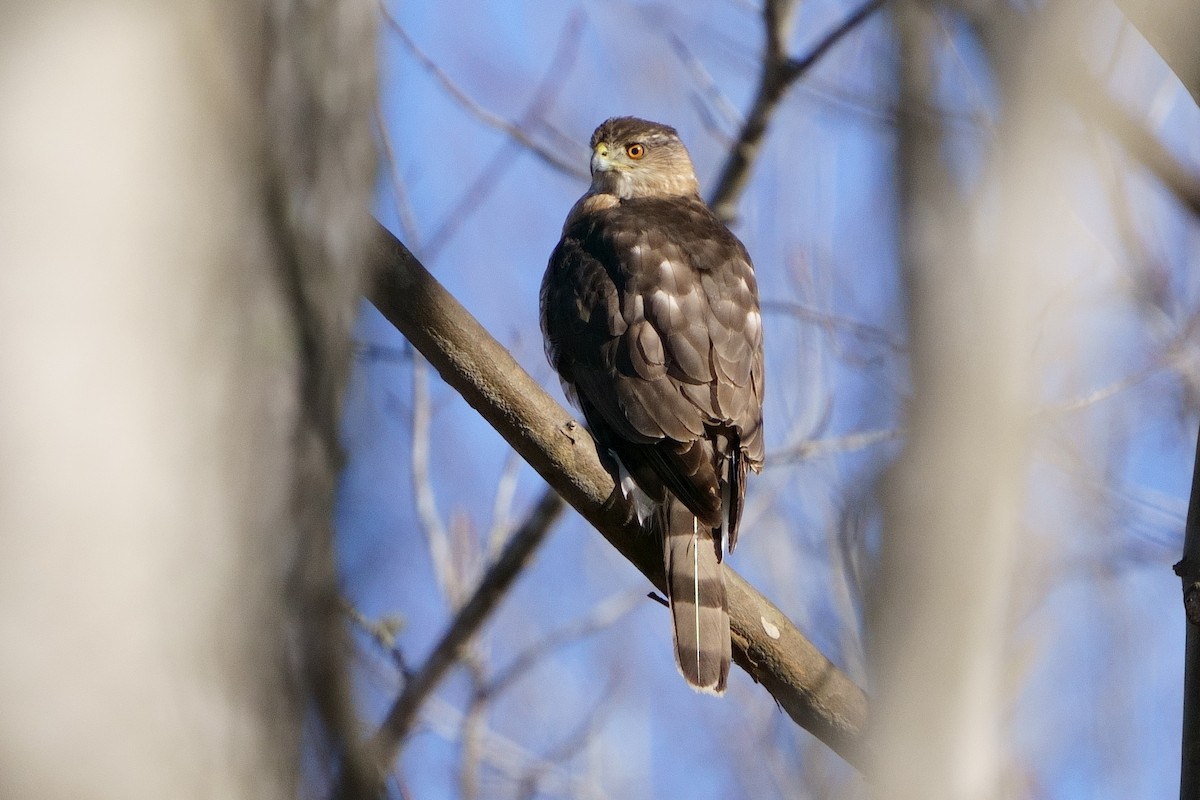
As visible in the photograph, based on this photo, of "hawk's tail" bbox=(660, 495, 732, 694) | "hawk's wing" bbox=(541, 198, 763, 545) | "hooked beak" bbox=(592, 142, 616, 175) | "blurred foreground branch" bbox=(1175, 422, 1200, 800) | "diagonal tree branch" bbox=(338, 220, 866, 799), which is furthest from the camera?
"hooked beak" bbox=(592, 142, 616, 175)

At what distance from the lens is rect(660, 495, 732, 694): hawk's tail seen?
12.4 ft

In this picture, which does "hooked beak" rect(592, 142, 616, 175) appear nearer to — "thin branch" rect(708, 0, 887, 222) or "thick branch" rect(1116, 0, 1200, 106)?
"thin branch" rect(708, 0, 887, 222)

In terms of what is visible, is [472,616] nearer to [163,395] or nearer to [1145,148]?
[1145,148]

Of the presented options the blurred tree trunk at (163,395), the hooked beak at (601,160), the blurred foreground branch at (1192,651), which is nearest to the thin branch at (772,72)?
the hooked beak at (601,160)

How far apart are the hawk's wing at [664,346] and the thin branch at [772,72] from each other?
526 mm

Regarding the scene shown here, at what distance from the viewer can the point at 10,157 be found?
1108 mm

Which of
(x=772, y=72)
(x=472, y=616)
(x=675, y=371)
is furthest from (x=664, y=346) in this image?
(x=772, y=72)

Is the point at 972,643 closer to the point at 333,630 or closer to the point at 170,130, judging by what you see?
the point at 333,630

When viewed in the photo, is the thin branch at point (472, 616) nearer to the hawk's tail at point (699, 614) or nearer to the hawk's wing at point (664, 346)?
the hawk's wing at point (664, 346)

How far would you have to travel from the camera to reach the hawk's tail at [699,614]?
3.79 m

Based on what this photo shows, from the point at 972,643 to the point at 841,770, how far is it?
3619 millimetres

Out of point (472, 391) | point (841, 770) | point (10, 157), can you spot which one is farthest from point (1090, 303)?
point (10, 157)

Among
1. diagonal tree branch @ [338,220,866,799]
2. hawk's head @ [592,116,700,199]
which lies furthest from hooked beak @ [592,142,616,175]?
Result: diagonal tree branch @ [338,220,866,799]

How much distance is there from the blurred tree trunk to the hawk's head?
4804mm
